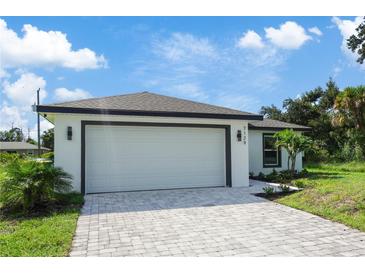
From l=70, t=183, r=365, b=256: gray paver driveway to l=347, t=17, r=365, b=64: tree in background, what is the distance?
585 inches

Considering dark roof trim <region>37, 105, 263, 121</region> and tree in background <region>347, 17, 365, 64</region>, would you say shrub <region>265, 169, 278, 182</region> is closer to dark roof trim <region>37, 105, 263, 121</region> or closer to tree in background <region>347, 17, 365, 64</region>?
dark roof trim <region>37, 105, 263, 121</region>

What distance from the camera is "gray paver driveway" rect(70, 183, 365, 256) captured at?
4633 mm

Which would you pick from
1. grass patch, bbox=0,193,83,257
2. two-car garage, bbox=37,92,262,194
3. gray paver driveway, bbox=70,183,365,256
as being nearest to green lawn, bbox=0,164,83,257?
grass patch, bbox=0,193,83,257

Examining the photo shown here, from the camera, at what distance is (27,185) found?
709 cm

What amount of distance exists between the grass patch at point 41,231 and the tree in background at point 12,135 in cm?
7938

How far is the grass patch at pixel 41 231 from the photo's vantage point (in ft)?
15.3

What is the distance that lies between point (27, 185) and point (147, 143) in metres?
4.38

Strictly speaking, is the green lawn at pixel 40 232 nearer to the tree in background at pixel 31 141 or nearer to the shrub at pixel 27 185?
the shrub at pixel 27 185

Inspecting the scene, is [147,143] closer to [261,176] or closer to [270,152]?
[261,176]

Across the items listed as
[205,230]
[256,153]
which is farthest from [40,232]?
[256,153]

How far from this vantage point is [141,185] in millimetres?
10602

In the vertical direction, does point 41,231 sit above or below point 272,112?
below

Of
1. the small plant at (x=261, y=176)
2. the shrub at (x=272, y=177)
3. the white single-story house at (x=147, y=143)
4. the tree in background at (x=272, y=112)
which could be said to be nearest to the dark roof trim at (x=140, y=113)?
the white single-story house at (x=147, y=143)
